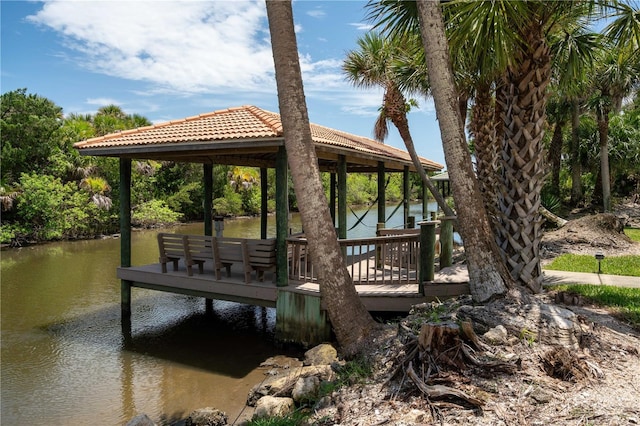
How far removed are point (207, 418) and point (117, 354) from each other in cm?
358

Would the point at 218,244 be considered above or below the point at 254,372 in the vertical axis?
above

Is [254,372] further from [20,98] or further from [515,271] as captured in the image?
[20,98]

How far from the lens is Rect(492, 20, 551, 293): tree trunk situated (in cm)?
661

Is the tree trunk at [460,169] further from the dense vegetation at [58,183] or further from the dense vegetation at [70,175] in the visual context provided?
the dense vegetation at [58,183]

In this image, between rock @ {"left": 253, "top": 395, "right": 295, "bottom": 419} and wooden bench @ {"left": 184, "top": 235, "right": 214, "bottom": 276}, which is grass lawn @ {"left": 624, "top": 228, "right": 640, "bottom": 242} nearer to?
wooden bench @ {"left": 184, "top": 235, "right": 214, "bottom": 276}

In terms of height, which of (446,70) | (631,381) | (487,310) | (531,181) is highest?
(446,70)

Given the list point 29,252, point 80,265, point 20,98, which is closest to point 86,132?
point 20,98

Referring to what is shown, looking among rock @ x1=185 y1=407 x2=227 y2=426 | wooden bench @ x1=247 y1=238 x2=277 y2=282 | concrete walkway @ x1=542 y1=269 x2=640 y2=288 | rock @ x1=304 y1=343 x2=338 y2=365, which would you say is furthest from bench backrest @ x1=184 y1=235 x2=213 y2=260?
concrete walkway @ x1=542 y1=269 x2=640 y2=288

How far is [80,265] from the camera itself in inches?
658

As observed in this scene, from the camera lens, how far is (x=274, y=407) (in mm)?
4910

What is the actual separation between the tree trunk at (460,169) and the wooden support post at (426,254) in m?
1.26

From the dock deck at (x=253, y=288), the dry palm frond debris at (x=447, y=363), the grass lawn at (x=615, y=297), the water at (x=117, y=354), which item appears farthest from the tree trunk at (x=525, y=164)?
the water at (x=117, y=354)

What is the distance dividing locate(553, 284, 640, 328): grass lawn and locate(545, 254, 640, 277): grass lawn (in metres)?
1.77

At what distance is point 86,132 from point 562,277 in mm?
29030
